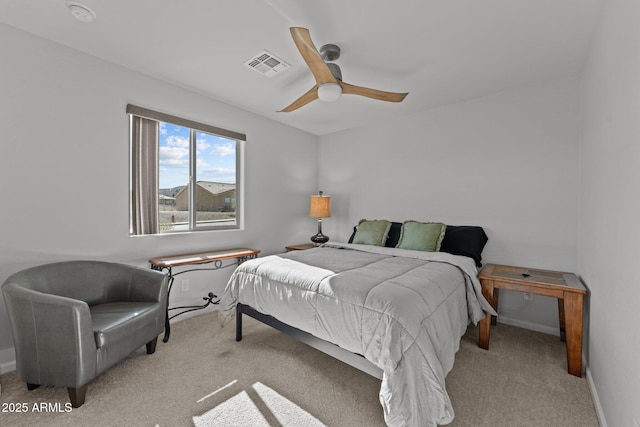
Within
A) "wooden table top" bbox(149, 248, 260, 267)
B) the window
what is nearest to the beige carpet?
"wooden table top" bbox(149, 248, 260, 267)

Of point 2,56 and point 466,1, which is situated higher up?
point 466,1

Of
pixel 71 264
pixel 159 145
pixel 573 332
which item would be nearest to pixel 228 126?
pixel 159 145

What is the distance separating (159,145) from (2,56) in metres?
1.17

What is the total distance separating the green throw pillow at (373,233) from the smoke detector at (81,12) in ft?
10.3

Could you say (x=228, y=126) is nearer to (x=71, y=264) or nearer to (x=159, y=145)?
(x=159, y=145)

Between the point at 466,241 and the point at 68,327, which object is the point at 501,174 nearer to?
the point at 466,241

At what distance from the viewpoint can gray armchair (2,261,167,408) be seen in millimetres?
1582

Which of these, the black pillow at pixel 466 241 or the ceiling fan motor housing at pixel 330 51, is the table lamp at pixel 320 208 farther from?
the ceiling fan motor housing at pixel 330 51

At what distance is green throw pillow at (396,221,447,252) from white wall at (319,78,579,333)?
39 cm

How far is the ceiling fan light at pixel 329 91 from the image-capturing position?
2121 mm

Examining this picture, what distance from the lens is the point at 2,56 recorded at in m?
1.96

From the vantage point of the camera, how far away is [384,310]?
4.95ft

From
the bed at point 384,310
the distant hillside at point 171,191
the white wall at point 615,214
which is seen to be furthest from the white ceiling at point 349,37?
the bed at point 384,310

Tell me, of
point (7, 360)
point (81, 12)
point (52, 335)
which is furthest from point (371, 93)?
point (7, 360)
